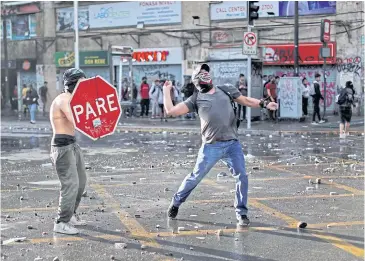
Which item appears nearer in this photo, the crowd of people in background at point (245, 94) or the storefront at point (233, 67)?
the crowd of people in background at point (245, 94)

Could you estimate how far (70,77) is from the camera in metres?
6.36

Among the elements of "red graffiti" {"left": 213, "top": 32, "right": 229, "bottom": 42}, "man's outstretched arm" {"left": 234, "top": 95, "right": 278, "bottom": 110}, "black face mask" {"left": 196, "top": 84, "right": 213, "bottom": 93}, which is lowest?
"man's outstretched arm" {"left": 234, "top": 95, "right": 278, "bottom": 110}

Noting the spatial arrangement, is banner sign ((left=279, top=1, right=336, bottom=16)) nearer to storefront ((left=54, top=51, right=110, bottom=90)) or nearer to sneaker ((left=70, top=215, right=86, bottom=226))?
storefront ((left=54, top=51, right=110, bottom=90))

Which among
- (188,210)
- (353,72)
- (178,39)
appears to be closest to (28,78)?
(178,39)

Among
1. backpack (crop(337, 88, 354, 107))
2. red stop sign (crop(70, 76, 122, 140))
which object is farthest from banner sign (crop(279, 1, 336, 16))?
red stop sign (crop(70, 76, 122, 140))

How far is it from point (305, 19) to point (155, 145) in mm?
14668

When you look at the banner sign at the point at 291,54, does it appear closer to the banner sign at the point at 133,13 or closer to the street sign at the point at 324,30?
the street sign at the point at 324,30

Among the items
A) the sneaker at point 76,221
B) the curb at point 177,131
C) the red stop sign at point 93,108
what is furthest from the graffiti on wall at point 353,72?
the red stop sign at point 93,108

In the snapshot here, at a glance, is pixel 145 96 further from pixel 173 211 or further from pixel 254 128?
pixel 173 211

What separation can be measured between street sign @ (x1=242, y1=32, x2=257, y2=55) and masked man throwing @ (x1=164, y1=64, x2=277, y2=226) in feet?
40.0

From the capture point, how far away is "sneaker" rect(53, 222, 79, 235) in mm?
6281

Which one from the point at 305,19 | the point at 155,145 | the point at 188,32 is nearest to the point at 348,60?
the point at 305,19

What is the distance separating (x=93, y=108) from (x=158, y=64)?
25.8 meters

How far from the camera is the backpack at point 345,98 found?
16539 millimetres
